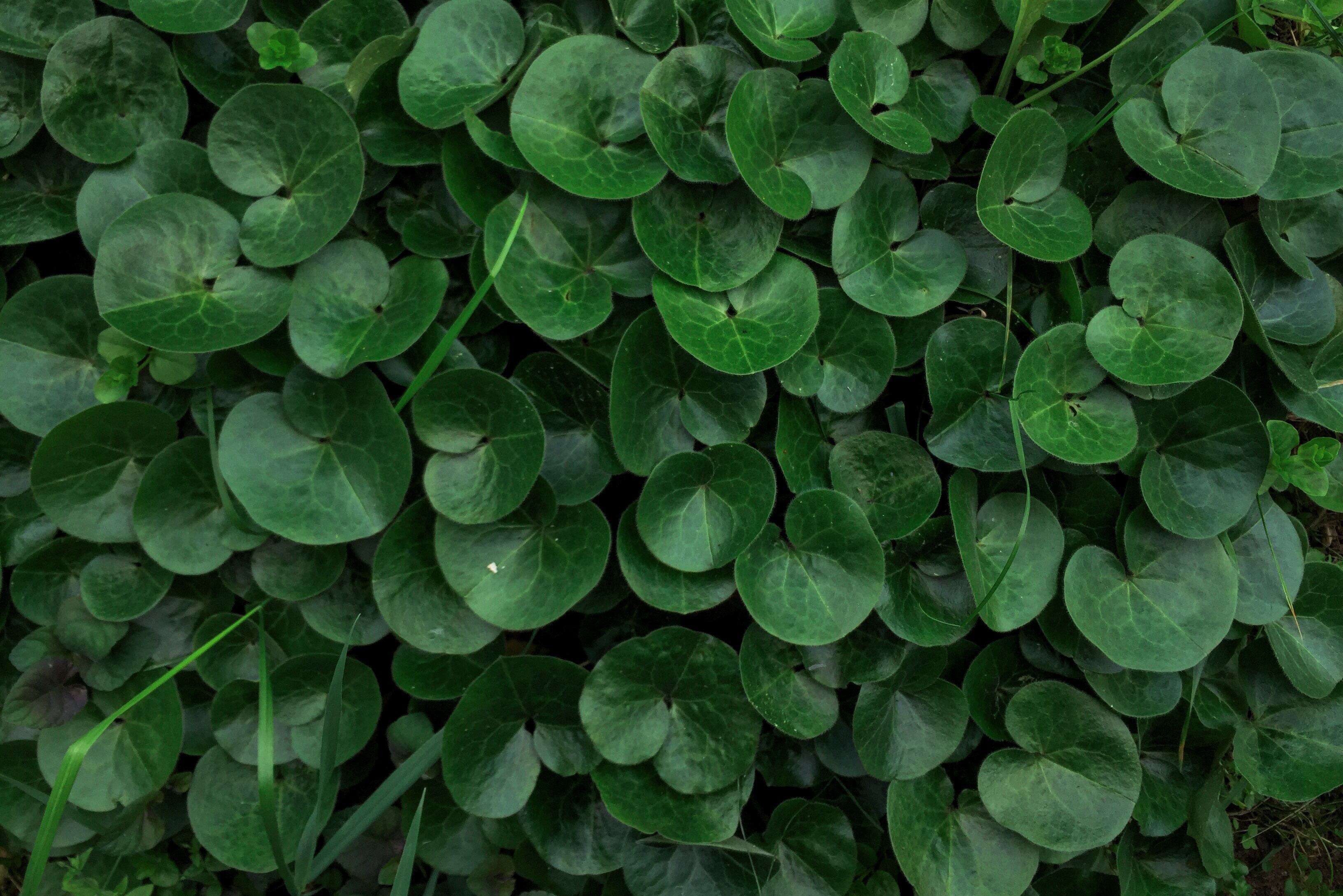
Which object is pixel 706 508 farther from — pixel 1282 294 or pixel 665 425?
pixel 1282 294

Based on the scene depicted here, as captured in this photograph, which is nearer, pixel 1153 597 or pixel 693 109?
pixel 693 109

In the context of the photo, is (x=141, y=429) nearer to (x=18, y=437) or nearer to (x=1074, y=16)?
(x=18, y=437)

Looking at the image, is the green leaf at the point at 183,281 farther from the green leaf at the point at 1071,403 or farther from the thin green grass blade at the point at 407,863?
the green leaf at the point at 1071,403

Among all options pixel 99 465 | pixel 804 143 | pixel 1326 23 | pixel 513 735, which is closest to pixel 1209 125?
pixel 1326 23

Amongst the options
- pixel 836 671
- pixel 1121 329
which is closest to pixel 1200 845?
pixel 836 671

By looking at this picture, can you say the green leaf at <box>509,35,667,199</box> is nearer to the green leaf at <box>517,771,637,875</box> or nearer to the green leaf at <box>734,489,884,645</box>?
the green leaf at <box>734,489,884,645</box>

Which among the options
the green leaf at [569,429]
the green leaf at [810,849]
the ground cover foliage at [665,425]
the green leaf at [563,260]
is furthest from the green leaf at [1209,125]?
the green leaf at [810,849]
